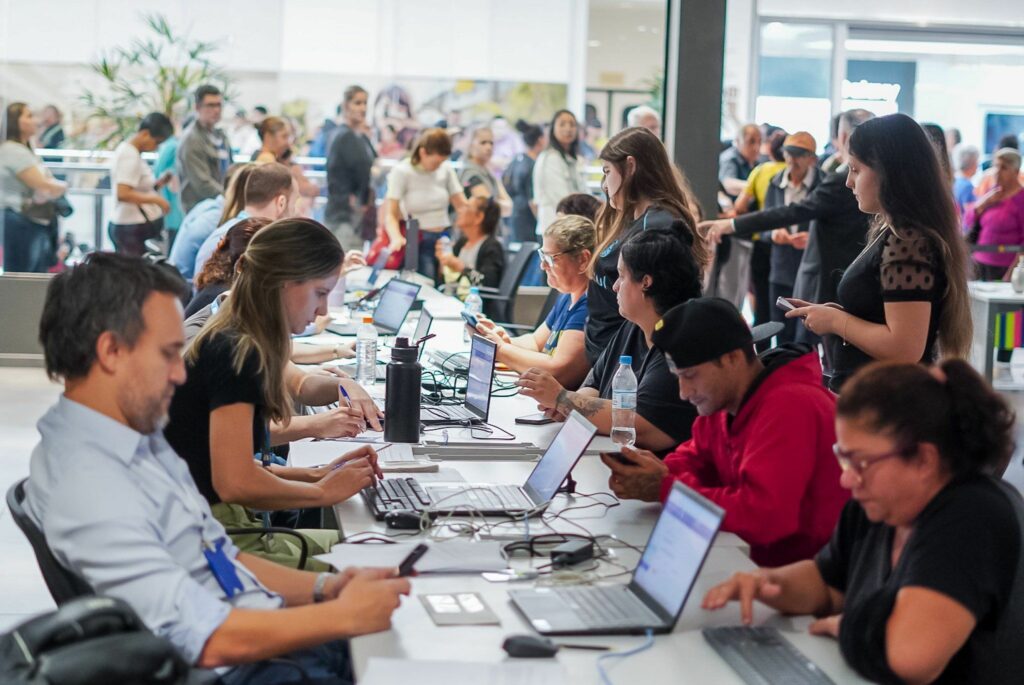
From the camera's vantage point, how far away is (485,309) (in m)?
7.50

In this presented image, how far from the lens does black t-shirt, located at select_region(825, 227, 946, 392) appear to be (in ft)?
10.8

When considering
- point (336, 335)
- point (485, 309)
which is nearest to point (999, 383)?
point (485, 309)

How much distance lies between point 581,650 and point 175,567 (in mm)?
622

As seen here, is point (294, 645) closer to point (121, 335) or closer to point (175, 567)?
point (175, 567)

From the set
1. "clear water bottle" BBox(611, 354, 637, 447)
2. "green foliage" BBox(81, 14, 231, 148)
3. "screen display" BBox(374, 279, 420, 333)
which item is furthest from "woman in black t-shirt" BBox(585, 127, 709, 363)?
"green foliage" BBox(81, 14, 231, 148)

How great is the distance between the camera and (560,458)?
9.27ft

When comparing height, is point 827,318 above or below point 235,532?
above

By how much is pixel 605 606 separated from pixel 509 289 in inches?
208

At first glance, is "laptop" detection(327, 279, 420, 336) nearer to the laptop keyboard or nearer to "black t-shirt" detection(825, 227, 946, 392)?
"black t-shirt" detection(825, 227, 946, 392)

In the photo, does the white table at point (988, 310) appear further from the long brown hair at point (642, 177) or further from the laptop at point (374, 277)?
the long brown hair at point (642, 177)

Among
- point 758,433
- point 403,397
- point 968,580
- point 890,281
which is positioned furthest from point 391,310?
point 968,580

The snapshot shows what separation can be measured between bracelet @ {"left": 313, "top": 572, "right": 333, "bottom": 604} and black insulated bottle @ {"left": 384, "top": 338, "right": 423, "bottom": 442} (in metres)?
1.13

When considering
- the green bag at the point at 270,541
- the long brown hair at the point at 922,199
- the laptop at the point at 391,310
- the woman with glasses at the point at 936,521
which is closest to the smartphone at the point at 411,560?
the green bag at the point at 270,541

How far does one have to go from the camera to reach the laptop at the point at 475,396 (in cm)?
378
